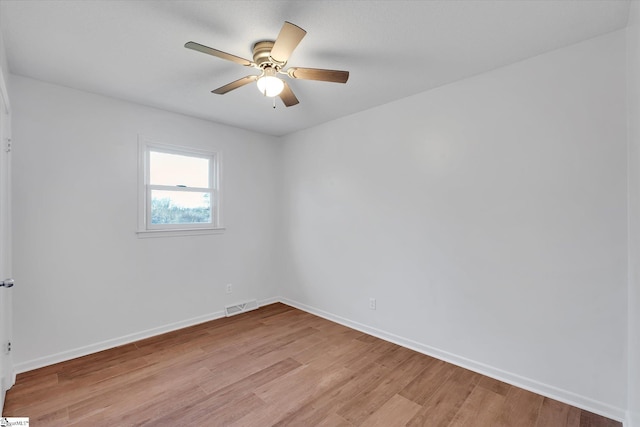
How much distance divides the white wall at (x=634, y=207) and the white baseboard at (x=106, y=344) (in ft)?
12.4

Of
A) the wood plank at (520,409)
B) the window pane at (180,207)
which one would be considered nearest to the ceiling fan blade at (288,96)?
the window pane at (180,207)

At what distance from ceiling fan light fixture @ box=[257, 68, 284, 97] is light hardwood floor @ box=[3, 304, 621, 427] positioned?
7.30 feet

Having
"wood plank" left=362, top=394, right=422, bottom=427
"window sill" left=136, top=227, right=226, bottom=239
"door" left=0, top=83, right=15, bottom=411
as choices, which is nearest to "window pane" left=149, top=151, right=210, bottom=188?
"window sill" left=136, top=227, right=226, bottom=239

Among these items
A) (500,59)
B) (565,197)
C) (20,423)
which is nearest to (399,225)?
(565,197)

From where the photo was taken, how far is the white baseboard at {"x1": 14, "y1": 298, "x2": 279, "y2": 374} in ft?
8.22

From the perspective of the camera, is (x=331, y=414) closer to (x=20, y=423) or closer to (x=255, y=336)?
(x=255, y=336)

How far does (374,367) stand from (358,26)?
2.66 m

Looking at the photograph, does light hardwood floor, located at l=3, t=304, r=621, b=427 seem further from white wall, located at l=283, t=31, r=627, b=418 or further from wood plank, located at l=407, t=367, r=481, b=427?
white wall, located at l=283, t=31, r=627, b=418

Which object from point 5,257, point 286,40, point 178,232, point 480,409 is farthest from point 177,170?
→ point 480,409

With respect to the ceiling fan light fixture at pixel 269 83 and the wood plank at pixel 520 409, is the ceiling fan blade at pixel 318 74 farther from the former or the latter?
the wood plank at pixel 520 409

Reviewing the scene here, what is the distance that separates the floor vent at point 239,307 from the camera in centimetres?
385

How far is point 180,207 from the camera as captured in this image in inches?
139

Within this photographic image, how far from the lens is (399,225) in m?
3.03

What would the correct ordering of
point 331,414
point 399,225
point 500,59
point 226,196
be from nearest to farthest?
point 331,414
point 500,59
point 399,225
point 226,196
